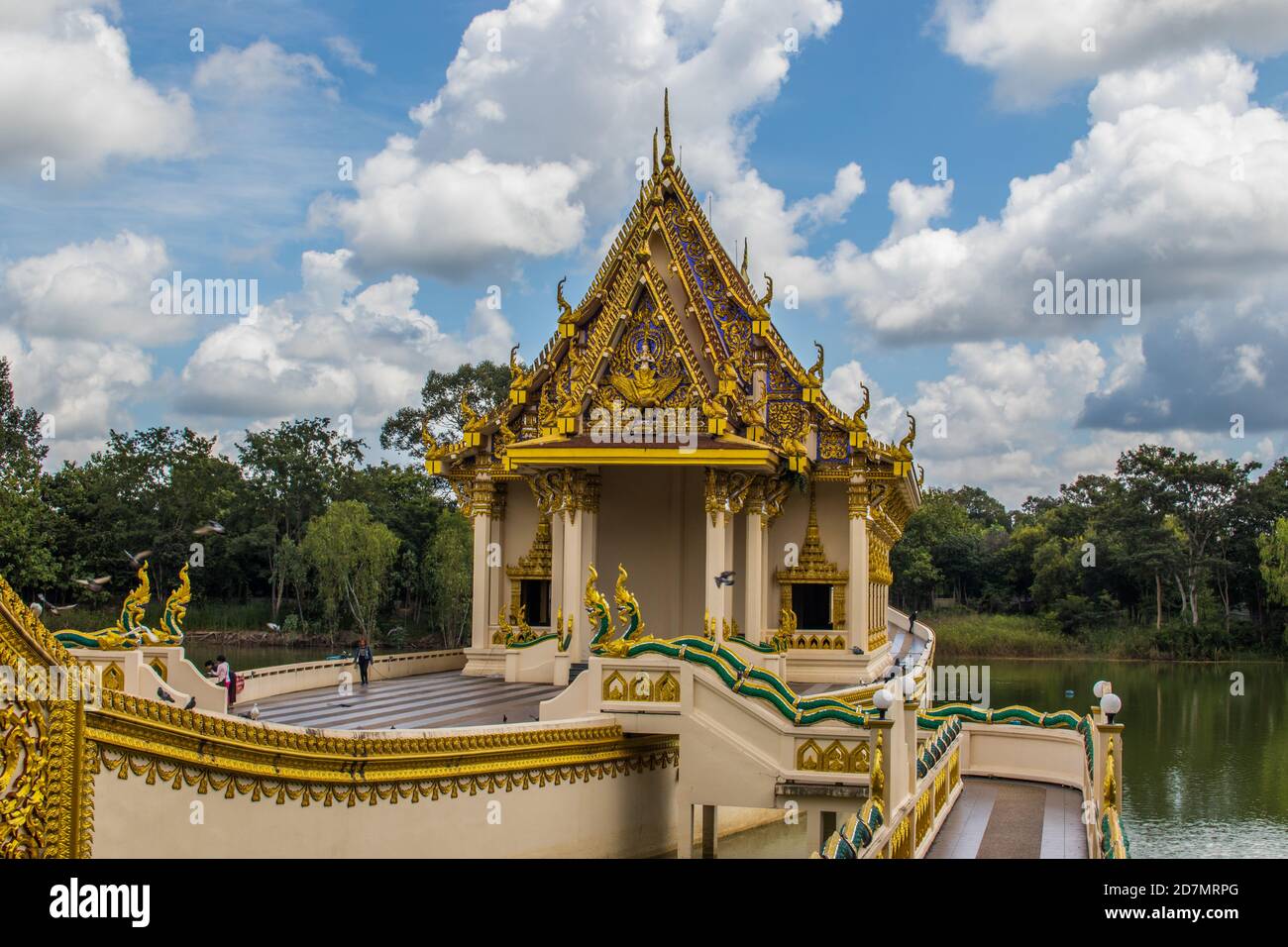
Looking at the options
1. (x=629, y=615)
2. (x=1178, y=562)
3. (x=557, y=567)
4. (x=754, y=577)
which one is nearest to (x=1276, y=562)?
(x=1178, y=562)

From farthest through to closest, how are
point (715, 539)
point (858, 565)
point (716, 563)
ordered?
point (858, 565) < point (715, 539) < point (716, 563)

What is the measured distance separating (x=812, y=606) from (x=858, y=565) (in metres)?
1.13

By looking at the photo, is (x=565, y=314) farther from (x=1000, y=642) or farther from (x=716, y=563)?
(x=1000, y=642)

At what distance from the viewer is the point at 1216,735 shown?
2942 cm

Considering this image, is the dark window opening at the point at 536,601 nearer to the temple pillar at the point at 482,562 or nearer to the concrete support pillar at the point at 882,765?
the temple pillar at the point at 482,562

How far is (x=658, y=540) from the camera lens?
20984mm

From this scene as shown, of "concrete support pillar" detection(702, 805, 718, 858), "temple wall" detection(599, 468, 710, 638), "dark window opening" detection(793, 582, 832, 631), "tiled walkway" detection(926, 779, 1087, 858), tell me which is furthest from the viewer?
"dark window opening" detection(793, 582, 832, 631)

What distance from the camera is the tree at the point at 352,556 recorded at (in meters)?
45.6

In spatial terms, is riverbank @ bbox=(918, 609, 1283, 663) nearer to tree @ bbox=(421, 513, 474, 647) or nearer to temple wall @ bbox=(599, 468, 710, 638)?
tree @ bbox=(421, 513, 474, 647)

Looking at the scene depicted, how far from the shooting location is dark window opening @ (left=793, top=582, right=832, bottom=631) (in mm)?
21234

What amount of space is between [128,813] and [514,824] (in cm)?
451

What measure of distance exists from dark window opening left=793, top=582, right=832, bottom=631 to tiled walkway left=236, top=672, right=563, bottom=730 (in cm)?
475

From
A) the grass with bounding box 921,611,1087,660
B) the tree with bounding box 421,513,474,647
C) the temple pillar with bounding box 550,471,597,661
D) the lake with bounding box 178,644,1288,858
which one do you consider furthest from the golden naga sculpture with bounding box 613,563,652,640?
the grass with bounding box 921,611,1087,660

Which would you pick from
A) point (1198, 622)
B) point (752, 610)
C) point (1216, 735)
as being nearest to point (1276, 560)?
point (1198, 622)
